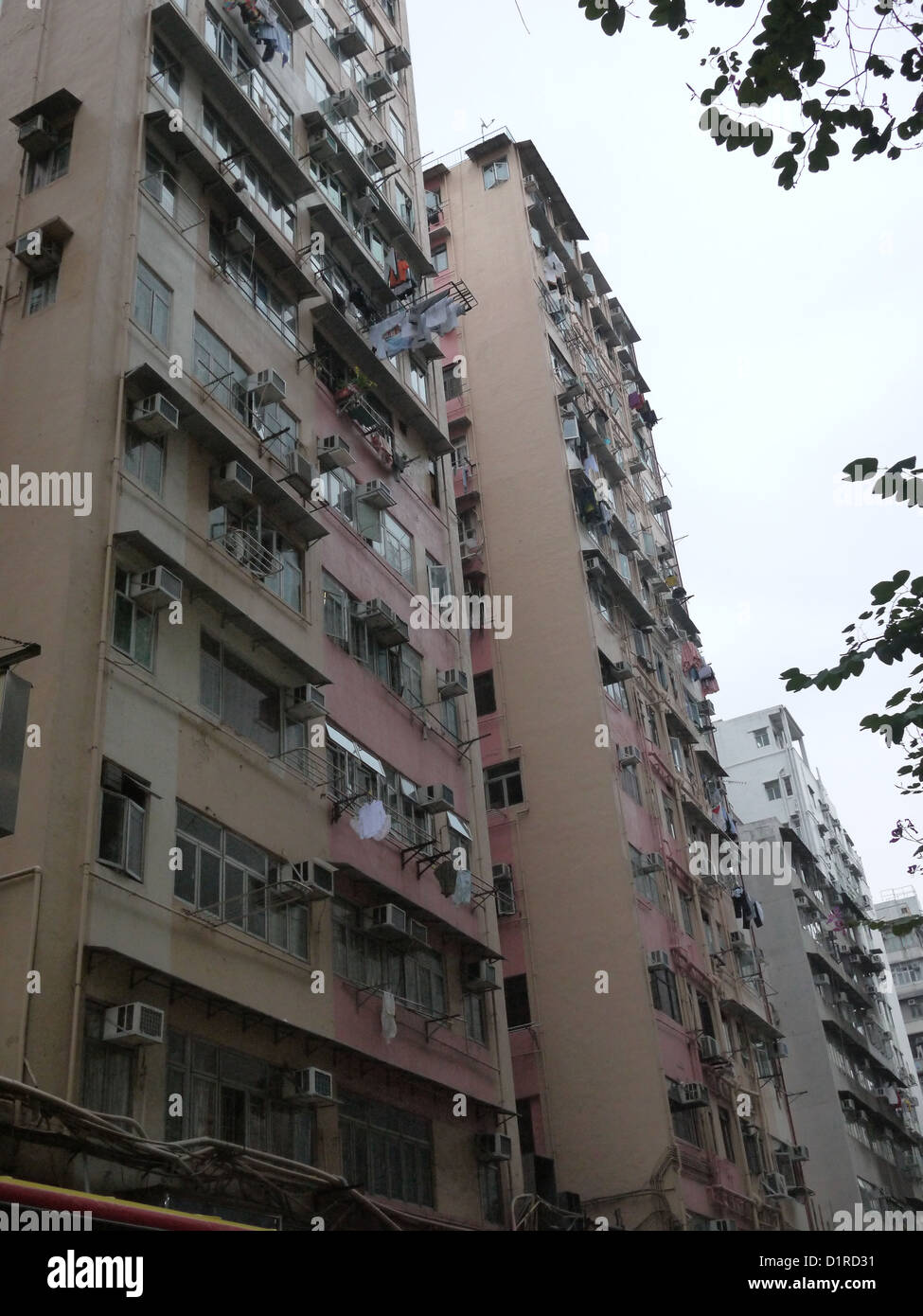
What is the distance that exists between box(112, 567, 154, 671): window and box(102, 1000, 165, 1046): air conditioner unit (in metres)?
3.88

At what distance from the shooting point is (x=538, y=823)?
88.2 ft

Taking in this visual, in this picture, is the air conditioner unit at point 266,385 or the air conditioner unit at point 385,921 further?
the air conditioner unit at point 266,385

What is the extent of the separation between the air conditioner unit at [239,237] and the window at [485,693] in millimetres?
11504

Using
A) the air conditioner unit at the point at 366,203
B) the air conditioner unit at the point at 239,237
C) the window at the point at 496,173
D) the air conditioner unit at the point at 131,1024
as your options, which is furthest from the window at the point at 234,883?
the window at the point at 496,173

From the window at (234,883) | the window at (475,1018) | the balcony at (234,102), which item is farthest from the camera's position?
the window at (475,1018)

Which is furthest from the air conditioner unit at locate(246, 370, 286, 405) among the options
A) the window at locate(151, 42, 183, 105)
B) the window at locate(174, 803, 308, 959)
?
the window at locate(174, 803, 308, 959)

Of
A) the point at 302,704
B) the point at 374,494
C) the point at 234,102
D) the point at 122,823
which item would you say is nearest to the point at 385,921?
the point at 302,704

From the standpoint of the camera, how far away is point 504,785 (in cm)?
2748

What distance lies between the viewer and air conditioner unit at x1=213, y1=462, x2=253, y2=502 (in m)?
17.0

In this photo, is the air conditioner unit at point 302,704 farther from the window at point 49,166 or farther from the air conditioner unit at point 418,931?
the window at point 49,166

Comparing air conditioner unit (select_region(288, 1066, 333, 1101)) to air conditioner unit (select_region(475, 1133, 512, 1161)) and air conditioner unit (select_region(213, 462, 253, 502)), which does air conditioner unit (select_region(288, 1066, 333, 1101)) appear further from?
air conditioner unit (select_region(213, 462, 253, 502))

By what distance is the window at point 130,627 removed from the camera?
1457 cm
